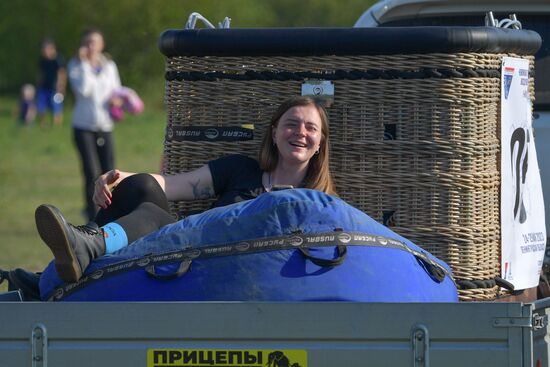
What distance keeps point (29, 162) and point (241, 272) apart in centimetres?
1895

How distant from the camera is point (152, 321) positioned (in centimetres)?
345

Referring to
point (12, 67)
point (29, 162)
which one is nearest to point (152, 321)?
point (29, 162)

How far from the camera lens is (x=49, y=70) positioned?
31.5m

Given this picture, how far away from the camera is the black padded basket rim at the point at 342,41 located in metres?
4.71

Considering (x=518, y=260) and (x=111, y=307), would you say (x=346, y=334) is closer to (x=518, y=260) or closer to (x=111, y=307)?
(x=111, y=307)

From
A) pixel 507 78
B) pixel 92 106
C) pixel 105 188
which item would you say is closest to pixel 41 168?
pixel 92 106

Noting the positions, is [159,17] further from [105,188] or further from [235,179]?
[105,188]

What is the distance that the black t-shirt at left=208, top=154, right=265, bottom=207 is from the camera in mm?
5012

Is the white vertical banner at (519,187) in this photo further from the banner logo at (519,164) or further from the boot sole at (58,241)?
the boot sole at (58,241)

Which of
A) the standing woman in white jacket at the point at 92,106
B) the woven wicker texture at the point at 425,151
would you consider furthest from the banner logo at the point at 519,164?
the standing woman in white jacket at the point at 92,106

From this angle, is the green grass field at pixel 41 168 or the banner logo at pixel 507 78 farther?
the green grass field at pixel 41 168

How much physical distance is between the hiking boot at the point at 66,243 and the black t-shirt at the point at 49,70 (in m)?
27.6

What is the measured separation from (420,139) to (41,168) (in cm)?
1680

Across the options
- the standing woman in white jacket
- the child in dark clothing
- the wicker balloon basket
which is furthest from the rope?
the child in dark clothing
